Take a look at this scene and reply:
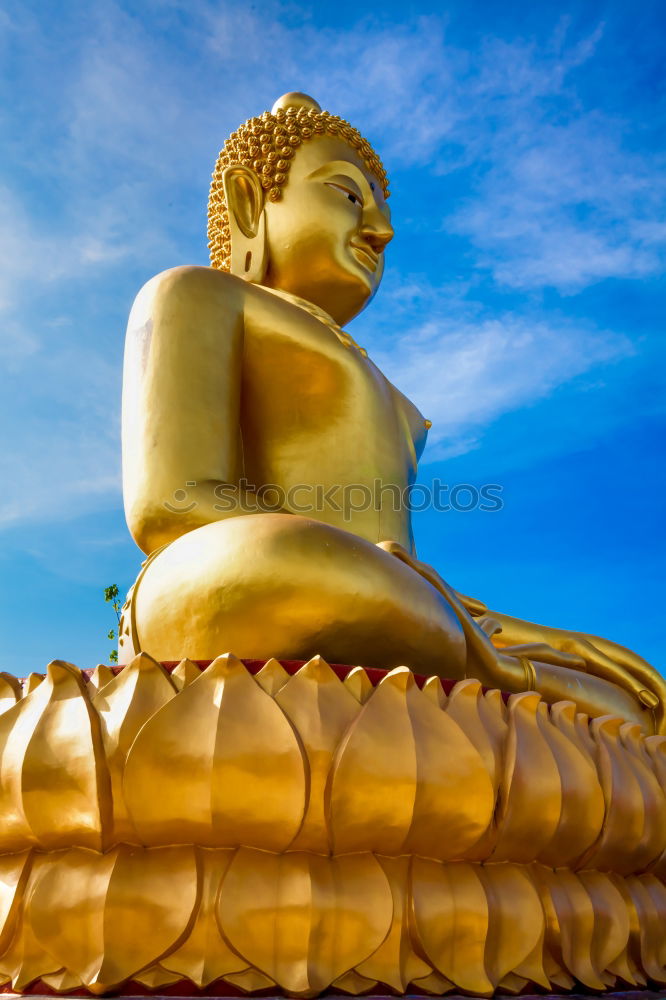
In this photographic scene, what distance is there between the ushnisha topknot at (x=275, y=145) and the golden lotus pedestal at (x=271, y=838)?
2.47 m

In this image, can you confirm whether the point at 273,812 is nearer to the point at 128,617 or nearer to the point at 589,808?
the point at 589,808

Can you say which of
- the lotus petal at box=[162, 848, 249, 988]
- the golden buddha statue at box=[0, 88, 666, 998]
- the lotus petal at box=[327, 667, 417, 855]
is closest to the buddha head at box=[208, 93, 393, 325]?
the golden buddha statue at box=[0, 88, 666, 998]

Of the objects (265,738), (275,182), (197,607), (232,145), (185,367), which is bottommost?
(265,738)

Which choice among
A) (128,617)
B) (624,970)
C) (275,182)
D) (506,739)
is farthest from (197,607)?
(275,182)

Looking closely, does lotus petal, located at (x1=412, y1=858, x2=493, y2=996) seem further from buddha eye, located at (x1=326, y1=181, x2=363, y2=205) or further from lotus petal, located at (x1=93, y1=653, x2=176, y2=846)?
buddha eye, located at (x1=326, y1=181, x2=363, y2=205)

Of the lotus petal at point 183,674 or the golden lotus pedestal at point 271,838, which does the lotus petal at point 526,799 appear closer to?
the golden lotus pedestal at point 271,838

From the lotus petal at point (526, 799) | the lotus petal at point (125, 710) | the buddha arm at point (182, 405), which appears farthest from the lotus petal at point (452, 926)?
the buddha arm at point (182, 405)

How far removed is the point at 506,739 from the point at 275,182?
2.55 m

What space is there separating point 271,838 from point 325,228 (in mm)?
2550

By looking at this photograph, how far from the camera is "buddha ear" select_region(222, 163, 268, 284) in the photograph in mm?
3666

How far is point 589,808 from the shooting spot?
6.18ft

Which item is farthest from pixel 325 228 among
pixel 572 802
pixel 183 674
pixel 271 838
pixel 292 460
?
pixel 271 838

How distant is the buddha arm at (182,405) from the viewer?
266 cm

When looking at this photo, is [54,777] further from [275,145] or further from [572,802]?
[275,145]
